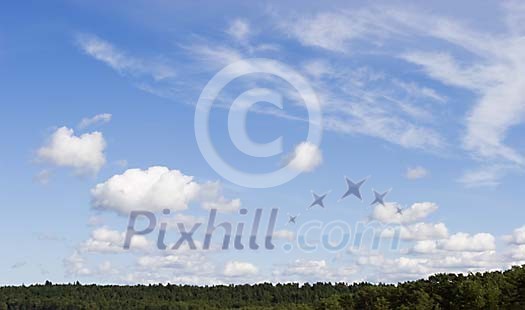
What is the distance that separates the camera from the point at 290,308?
6934 inches

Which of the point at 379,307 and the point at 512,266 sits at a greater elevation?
the point at 512,266

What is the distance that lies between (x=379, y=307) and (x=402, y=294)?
25.3 feet

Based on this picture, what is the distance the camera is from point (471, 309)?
13412cm

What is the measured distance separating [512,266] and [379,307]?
29608 millimetres

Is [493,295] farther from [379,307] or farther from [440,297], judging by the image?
[379,307]

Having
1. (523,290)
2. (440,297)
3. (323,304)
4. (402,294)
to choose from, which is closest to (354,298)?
(323,304)

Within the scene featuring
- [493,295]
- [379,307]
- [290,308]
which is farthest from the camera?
[290,308]

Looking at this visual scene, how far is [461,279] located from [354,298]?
28303 millimetres

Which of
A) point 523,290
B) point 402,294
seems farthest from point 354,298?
point 523,290

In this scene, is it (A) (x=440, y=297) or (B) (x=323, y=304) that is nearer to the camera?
(A) (x=440, y=297)

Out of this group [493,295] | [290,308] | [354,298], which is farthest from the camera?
[290,308]

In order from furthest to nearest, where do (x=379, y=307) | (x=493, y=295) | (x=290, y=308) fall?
(x=290, y=308)
(x=379, y=307)
(x=493, y=295)

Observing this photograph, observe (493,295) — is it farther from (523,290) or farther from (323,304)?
(323,304)

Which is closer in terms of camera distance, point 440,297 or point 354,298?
point 440,297
